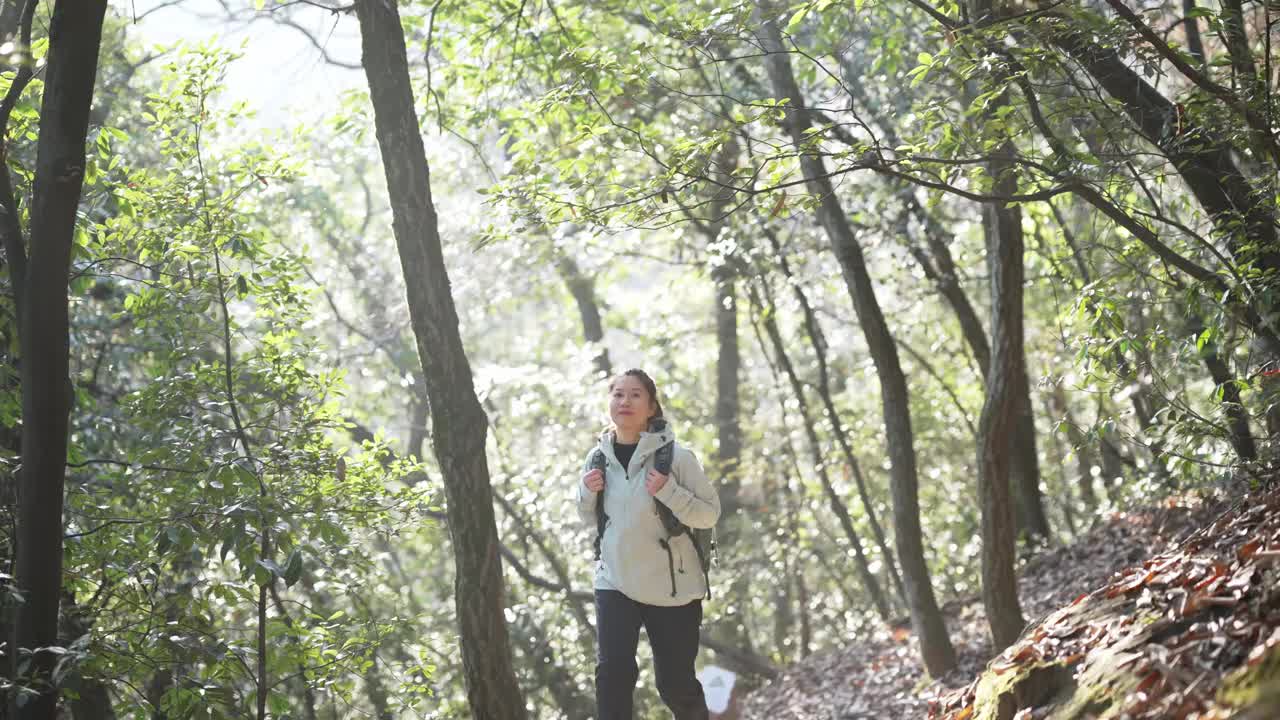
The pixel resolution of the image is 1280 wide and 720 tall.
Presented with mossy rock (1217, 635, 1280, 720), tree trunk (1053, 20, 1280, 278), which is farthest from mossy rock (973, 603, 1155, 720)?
tree trunk (1053, 20, 1280, 278)

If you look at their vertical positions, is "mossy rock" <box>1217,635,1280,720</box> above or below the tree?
below

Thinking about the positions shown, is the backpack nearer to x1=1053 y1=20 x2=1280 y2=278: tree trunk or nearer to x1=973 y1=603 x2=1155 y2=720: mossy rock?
x1=973 y1=603 x2=1155 y2=720: mossy rock

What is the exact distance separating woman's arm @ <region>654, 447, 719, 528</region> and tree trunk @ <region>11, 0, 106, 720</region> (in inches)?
97.0

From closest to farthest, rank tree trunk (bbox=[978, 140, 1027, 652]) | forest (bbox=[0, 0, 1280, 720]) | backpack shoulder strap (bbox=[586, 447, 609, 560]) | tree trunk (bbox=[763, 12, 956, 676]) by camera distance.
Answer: forest (bbox=[0, 0, 1280, 720])
backpack shoulder strap (bbox=[586, 447, 609, 560])
tree trunk (bbox=[978, 140, 1027, 652])
tree trunk (bbox=[763, 12, 956, 676])

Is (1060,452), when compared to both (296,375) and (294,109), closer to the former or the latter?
(294,109)

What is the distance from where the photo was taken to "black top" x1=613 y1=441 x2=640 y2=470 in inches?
203

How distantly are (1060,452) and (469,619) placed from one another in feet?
45.2

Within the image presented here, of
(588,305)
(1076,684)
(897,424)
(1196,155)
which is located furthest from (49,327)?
(588,305)

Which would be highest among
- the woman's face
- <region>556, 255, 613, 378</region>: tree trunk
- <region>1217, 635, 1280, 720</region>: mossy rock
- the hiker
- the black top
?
<region>556, 255, 613, 378</region>: tree trunk

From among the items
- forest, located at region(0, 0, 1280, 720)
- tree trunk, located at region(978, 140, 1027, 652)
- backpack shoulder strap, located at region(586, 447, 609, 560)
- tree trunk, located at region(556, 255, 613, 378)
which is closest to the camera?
forest, located at region(0, 0, 1280, 720)

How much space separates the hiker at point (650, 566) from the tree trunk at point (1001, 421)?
2.60 m

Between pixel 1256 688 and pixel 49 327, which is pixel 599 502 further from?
pixel 1256 688

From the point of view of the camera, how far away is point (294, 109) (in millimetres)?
12250

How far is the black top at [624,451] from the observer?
5.17 meters
